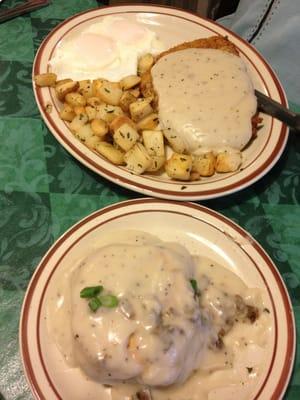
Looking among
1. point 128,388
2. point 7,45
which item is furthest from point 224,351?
point 7,45

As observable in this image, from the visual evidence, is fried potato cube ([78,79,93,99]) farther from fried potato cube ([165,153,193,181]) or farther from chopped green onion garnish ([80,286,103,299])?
chopped green onion garnish ([80,286,103,299])

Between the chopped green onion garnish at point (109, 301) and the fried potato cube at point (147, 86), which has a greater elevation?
the fried potato cube at point (147, 86)

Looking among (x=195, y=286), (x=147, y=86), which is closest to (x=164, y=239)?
(x=195, y=286)

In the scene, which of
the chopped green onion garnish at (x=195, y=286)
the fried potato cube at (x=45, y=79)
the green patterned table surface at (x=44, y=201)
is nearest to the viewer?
the chopped green onion garnish at (x=195, y=286)

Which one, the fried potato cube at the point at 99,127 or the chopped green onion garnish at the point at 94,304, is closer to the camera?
the chopped green onion garnish at the point at 94,304

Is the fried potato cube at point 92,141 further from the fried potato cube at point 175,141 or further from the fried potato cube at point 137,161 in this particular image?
the fried potato cube at point 175,141

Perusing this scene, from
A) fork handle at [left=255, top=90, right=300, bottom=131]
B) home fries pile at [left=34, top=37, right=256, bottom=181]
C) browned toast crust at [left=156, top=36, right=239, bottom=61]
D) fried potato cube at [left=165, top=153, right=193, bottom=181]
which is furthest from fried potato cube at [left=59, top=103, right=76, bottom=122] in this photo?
fork handle at [left=255, top=90, right=300, bottom=131]

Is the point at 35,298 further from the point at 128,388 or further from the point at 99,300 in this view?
the point at 128,388

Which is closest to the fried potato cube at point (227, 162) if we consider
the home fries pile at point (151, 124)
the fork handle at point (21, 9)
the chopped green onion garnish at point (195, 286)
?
the home fries pile at point (151, 124)
